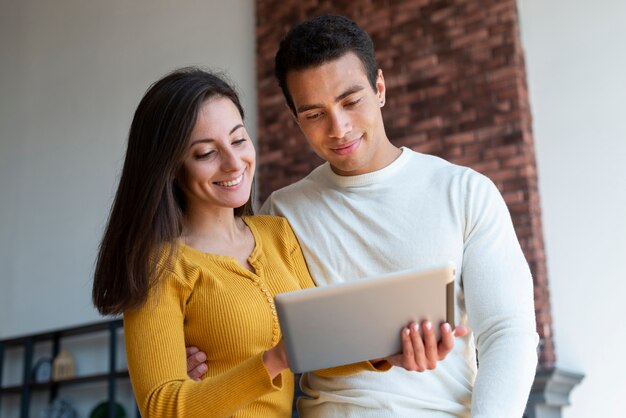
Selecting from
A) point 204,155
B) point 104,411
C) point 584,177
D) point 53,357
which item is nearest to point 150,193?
point 204,155

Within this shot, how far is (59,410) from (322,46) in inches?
167

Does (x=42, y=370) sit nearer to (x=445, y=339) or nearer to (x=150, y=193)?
(x=150, y=193)

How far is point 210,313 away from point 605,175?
3.02 m

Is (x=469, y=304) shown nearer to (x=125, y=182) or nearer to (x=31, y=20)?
(x=125, y=182)

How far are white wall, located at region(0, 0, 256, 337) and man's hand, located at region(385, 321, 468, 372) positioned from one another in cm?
403

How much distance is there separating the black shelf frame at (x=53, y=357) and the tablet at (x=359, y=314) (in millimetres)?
3881

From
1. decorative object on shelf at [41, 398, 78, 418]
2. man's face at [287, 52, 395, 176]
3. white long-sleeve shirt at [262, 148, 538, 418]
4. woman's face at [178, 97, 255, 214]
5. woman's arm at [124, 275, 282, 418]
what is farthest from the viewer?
decorative object on shelf at [41, 398, 78, 418]

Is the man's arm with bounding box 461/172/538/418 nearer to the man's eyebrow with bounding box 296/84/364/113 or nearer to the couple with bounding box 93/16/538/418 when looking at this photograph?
the couple with bounding box 93/16/538/418

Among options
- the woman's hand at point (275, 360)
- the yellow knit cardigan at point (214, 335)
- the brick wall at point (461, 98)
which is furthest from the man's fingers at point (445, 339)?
the brick wall at point (461, 98)

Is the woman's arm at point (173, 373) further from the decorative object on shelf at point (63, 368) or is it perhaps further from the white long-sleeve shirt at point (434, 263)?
the decorative object on shelf at point (63, 368)

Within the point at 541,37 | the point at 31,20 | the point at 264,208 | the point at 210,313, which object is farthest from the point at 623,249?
the point at 31,20

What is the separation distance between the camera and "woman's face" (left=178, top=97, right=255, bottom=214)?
1.86 m

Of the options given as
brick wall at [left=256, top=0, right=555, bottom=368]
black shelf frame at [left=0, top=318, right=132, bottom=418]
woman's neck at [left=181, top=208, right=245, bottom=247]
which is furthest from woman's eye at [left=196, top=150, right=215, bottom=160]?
black shelf frame at [left=0, top=318, right=132, bottom=418]

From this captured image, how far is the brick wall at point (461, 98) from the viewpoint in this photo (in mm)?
4312
